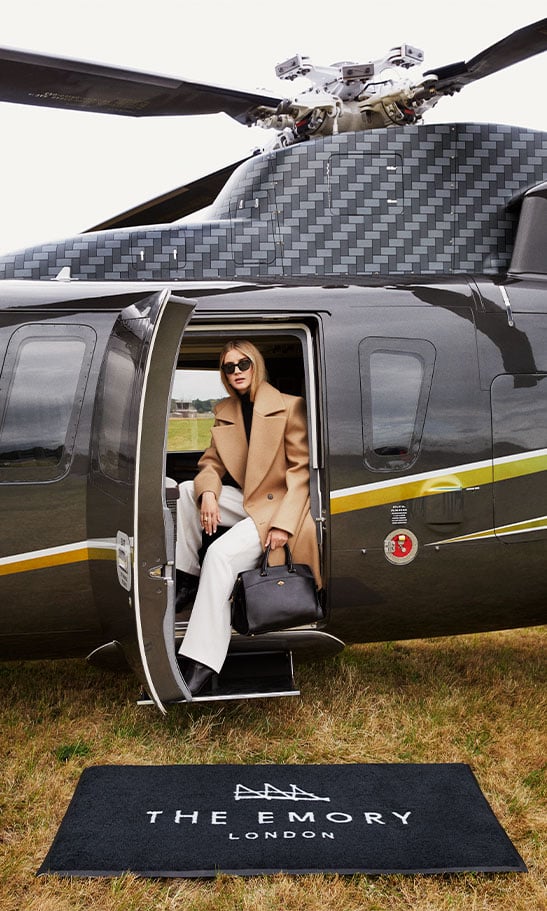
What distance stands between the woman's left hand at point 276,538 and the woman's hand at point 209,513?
272 millimetres

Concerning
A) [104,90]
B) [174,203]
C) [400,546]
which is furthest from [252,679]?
[174,203]

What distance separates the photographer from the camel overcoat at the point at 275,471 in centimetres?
370

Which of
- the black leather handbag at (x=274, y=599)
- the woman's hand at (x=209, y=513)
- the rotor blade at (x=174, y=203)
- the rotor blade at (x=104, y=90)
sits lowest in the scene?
the black leather handbag at (x=274, y=599)

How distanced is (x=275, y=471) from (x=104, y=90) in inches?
79.2

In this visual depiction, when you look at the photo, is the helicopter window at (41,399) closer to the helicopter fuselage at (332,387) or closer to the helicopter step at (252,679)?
the helicopter fuselage at (332,387)

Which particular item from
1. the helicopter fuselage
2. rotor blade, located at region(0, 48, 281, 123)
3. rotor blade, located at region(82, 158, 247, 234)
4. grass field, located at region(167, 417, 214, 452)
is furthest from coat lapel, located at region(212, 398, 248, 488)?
rotor blade, located at region(82, 158, 247, 234)

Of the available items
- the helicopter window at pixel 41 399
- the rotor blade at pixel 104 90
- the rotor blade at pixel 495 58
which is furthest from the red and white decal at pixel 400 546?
the rotor blade at pixel 104 90

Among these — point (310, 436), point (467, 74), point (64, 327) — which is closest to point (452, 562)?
point (310, 436)

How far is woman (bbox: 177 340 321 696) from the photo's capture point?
350cm

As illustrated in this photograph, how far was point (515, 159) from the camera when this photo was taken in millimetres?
4297

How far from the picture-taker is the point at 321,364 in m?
3.67

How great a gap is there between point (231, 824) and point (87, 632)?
1.11 metres

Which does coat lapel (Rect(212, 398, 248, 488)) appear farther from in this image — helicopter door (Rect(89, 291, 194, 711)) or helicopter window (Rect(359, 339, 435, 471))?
helicopter door (Rect(89, 291, 194, 711))

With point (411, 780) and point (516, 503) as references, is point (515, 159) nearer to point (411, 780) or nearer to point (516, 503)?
point (516, 503)
